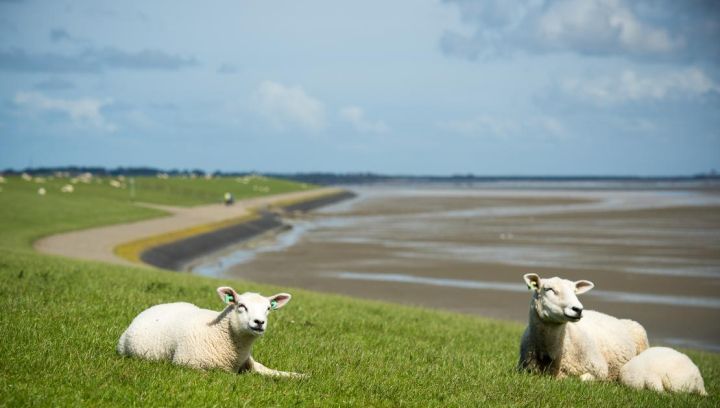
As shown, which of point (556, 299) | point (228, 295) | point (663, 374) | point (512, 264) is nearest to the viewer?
point (228, 295)

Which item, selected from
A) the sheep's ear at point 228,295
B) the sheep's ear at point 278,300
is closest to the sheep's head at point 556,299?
the sheep's ear at point 278,300

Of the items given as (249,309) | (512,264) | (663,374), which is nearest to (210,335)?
(249,309)

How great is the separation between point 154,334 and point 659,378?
6.86 metres

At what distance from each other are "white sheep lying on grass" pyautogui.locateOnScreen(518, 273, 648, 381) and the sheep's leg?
3618 millimetres

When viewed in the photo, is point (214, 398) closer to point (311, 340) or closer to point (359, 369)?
point (359, 369)

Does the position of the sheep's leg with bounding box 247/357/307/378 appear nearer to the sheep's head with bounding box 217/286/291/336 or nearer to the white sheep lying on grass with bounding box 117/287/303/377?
the white sheep lying on grass with bounding box 117/287/303/377

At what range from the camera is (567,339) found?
40.2ft

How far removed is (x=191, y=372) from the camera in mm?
9508

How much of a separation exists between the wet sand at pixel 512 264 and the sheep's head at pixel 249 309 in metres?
17.1

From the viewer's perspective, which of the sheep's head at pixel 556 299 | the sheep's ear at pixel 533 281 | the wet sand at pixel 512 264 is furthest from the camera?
the wet sand at pixel 512 264

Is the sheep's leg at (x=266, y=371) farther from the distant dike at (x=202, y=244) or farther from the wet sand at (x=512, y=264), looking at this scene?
the distant dike at (x=202, y=244)

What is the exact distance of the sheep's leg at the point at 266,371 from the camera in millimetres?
9969

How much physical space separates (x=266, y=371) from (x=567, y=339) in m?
4.61

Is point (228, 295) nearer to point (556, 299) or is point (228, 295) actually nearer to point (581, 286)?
point (556, 299)
